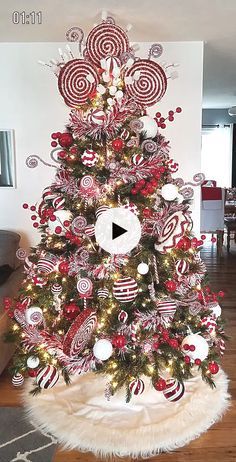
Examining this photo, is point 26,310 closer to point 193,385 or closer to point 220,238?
point 193,385

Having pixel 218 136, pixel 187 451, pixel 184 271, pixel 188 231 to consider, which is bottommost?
pixel 187 451

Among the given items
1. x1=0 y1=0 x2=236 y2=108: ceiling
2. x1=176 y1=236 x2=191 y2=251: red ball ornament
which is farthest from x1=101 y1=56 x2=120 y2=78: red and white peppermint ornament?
x1=176 y1=236 x2=191 y2=251: red ball ornament

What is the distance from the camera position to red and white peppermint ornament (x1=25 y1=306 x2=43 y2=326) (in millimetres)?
2096

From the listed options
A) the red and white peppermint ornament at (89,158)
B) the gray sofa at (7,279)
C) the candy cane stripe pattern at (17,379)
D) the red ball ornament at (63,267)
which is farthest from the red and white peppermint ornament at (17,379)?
the red and white peppermint ornament at (89,158)

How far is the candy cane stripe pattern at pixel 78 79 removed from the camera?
6.78ft

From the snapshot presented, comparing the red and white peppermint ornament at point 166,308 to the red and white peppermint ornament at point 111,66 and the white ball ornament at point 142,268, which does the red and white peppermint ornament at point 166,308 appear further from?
the red and white peppermint ornament at point 111,66

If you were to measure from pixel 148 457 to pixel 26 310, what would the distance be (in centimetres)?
94

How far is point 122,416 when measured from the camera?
80.4 inches

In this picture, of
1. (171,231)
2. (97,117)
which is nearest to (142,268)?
(171,231)

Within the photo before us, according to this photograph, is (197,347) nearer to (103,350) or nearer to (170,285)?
(170,285)

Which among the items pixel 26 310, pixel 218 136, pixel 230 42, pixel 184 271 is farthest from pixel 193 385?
pixel 218 136

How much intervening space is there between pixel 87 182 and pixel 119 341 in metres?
0.82

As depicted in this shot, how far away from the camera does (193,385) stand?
7.60ft

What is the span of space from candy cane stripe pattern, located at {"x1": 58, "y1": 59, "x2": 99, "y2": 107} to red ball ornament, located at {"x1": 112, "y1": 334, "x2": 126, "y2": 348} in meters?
1.27
